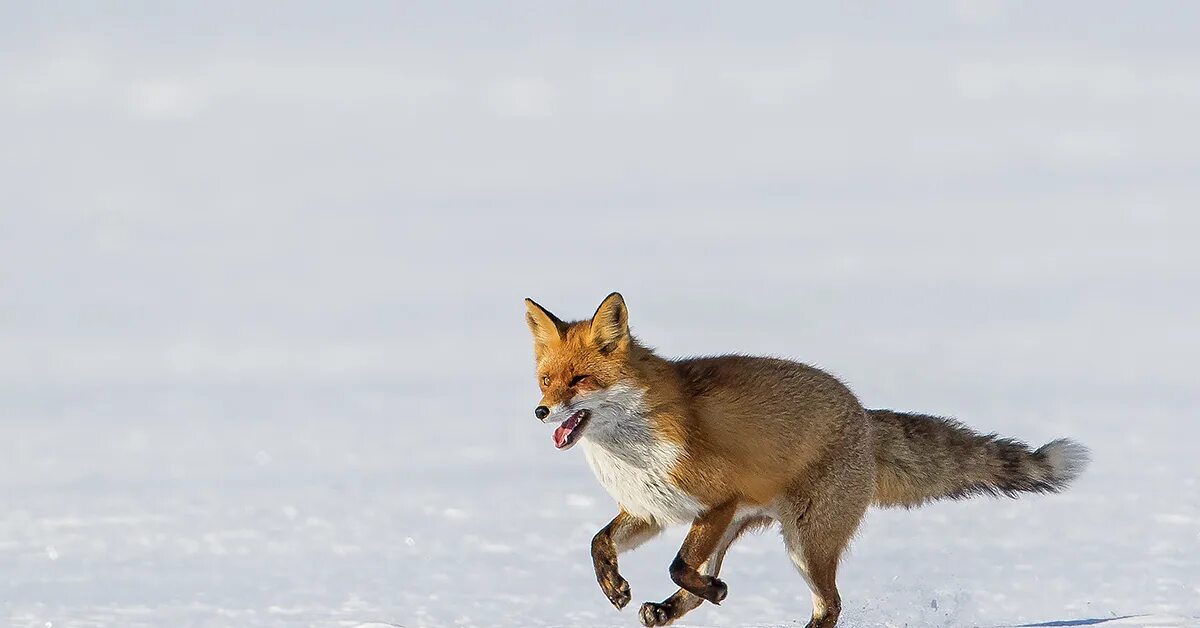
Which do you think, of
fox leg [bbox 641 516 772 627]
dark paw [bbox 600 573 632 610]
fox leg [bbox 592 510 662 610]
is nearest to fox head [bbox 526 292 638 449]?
fox leg [bbox 592 510 662 610]

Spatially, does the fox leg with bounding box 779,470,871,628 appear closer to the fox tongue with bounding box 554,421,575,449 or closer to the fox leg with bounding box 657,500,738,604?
the fox leg with bounding box 657,500,738,604

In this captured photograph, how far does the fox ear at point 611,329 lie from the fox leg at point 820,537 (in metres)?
1.10

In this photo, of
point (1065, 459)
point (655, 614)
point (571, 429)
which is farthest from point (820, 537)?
point (1065, 459)

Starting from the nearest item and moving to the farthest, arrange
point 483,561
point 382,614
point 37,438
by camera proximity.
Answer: point 382,614 < point 483,561 < point 37,438

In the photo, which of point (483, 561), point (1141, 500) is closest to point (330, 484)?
point (483, 561)

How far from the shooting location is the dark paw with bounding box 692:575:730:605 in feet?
22.1

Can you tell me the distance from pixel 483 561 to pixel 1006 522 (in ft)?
13.1

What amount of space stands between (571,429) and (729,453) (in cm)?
77

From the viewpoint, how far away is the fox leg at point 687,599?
6.89m

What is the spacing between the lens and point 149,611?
352 inches

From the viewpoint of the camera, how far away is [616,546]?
6.96m

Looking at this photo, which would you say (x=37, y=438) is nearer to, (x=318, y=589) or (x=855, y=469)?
(x=318, y=589)

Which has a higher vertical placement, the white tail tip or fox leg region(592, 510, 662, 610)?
the white tail tip

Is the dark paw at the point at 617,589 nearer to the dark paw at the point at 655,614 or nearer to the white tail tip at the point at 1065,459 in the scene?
the dark paw at the point at 655,614
